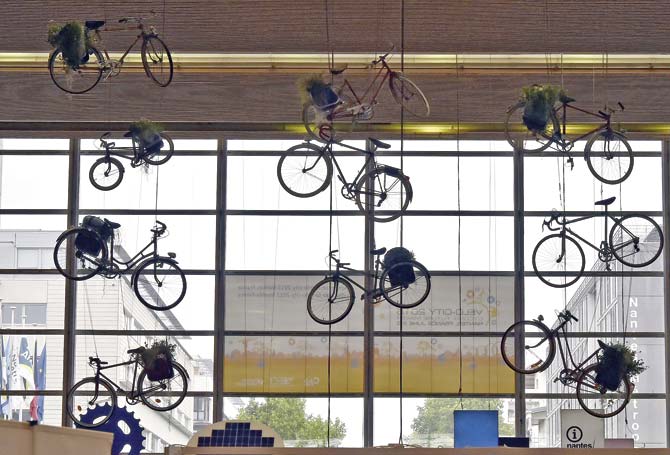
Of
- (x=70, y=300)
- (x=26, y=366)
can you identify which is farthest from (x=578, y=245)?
(x=26, y=366)

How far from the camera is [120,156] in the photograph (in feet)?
37.9

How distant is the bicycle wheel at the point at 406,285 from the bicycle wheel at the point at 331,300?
542 mm

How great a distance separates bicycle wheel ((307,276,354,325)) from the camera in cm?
1089

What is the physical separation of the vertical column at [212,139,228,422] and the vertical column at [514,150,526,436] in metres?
3.37

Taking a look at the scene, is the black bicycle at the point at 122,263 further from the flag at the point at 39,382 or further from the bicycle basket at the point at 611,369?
the bicycle basket at the point at 611,369

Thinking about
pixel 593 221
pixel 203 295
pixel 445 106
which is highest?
pixel 445 106

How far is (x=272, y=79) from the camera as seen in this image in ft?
41.4

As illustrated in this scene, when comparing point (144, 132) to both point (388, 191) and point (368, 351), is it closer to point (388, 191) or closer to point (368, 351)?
point (388, 191)

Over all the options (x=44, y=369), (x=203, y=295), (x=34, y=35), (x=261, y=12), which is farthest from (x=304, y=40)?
(x=44, y=369)

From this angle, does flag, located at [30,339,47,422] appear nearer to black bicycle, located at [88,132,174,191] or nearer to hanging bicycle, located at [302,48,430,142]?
black bicycle, located at [88,132,174,191]

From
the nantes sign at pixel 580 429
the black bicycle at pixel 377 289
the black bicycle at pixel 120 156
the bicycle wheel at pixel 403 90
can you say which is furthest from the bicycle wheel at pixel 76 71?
the nantes sign at pixel 580 429

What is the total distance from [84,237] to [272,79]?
2964mm

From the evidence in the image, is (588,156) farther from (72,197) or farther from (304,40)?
(72,197)

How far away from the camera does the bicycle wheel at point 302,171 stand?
1038 centimetres
